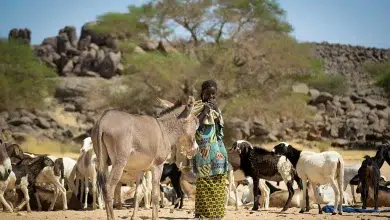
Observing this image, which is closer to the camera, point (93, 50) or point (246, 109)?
point (246, 109)

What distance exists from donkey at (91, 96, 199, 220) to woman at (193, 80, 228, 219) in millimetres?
271

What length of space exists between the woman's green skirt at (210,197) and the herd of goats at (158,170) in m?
0.54

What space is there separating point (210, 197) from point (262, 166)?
4922 mm

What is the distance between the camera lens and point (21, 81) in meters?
43.9

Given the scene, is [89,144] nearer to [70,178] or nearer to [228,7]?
[70,178]

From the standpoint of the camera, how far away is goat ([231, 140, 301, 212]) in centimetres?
1407

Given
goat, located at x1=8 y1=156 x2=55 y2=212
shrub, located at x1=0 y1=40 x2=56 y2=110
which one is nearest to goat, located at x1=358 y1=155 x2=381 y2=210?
goat, located at x1=8 y1=156 x2=55 y2=212

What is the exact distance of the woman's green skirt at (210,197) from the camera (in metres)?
9.40

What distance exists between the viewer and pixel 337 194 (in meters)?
12.7

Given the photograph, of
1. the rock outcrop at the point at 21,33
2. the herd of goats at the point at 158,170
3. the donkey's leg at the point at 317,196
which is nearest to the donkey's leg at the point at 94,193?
the herd of goats at the point at 158,170

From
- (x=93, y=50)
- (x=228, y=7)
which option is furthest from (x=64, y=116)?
(x=228, y=7)

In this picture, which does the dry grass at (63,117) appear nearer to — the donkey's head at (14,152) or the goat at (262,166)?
the donkey's head at (14,152)

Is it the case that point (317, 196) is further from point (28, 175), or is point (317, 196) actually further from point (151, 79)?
point (151, 79)

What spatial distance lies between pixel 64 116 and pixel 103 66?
988 cm
